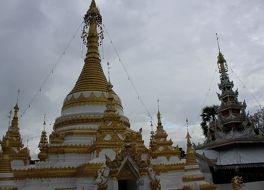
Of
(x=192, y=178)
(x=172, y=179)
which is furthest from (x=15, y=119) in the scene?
(x=192, y=178)

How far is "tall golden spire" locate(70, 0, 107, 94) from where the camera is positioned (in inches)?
939

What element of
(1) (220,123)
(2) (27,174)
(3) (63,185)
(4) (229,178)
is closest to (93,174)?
(3) (63,185)

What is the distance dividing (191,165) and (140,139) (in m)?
3.88

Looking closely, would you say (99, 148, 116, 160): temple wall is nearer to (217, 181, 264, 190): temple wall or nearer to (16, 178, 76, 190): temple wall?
(16, 178, 76, 190): temple wall

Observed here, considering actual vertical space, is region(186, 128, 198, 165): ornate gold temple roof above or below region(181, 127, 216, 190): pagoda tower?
above

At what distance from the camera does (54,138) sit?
19.9m

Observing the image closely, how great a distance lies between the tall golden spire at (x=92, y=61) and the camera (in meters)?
23.9

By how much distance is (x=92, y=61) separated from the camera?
1007 inches

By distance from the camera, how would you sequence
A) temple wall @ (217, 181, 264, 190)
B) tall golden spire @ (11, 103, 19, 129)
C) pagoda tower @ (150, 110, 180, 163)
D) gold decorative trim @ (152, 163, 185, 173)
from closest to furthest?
gold decorative trim @ (152, 163, 185, 173) < pagoda tower @ (150, 110, 180, 163) < tall golden spire @ (11, 103, 19, 129) < temple wall @ (217, 181, 264, 190)

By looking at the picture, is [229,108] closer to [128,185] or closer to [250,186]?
[250,186]

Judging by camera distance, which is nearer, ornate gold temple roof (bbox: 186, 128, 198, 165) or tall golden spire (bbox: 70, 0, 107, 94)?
ornate gold temple roof (bbox: 186, 128, 198, 165)

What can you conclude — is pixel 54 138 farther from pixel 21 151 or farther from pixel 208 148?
pixel 208 148

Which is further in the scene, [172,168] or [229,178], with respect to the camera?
[229,178]

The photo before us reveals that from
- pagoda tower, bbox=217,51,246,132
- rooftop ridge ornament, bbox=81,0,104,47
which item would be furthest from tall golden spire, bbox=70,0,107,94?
pagoda tower, bbox=217,51,246,132
